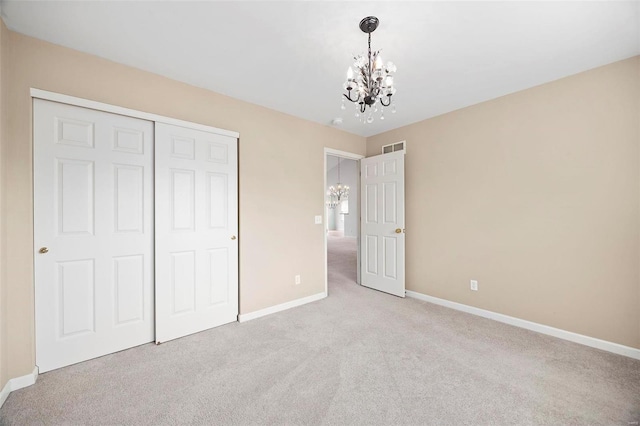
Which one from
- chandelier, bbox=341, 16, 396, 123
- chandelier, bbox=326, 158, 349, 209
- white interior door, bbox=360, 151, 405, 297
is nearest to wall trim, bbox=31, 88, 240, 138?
chandelier, bbox=341, 16, 396, 123

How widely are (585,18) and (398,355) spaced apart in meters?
2.84

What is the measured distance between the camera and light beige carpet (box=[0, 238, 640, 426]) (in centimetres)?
158

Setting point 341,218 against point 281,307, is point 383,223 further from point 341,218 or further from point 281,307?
point 341,218

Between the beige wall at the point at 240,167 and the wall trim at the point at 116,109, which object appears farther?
the wall trim at the point at 116,109

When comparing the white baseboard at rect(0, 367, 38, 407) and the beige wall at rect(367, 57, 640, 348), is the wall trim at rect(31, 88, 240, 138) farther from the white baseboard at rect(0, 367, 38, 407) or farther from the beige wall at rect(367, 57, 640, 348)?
the beige wall at rect(367, 57, 640, 348)

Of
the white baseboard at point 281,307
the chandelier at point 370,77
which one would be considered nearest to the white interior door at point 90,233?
the white baseboard at point 281,307

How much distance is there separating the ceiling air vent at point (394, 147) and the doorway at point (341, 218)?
412 millimetres

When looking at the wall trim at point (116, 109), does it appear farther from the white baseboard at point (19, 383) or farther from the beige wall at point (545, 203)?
the beige wall at point (545, 203)

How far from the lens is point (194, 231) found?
2.67 metres

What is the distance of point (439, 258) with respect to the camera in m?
3.50

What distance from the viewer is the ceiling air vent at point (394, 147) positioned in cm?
389

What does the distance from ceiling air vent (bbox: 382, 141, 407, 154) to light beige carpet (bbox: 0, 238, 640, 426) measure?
253 cm

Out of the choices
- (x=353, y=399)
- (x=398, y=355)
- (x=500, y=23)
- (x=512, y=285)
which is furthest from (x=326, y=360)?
(x=500, y=23)

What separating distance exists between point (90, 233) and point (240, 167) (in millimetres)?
1478
